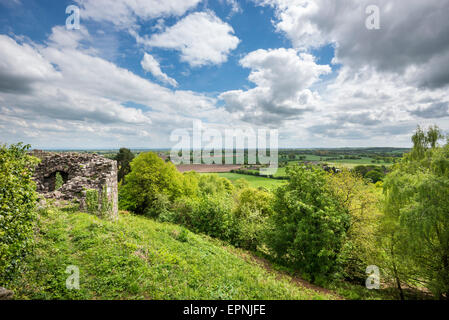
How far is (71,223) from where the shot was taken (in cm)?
872

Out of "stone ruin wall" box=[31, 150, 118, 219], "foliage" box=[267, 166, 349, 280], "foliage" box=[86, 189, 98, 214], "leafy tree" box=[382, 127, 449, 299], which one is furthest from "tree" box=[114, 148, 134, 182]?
"leafy tree" box=[382, 127, 449, 299]

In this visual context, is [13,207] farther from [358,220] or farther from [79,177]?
[358,220]

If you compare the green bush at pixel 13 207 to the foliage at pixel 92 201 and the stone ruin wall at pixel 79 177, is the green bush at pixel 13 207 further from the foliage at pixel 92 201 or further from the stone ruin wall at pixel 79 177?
the stone ruin wall at pixel 79 177

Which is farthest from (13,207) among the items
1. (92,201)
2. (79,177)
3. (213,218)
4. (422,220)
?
(422,220)

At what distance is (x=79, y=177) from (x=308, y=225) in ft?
49.9

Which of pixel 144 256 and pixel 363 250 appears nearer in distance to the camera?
pixel 144 256

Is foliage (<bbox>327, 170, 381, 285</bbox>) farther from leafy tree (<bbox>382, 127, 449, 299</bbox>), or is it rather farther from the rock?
the rock

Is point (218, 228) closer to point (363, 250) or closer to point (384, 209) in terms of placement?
point (363, 250)

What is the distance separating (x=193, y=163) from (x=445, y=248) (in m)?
55.6

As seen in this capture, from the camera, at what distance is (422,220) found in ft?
26.7
